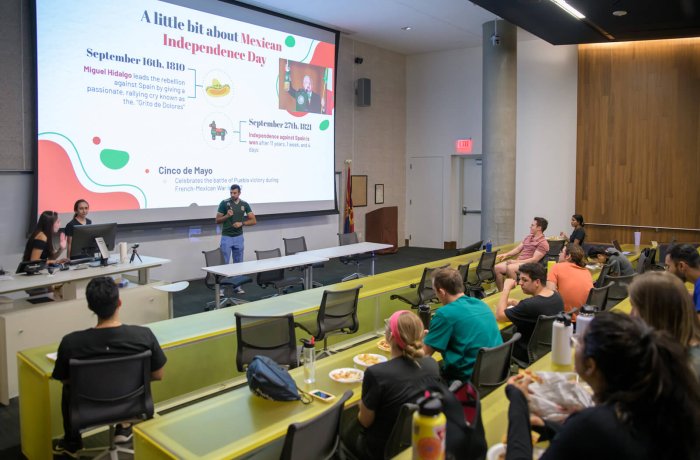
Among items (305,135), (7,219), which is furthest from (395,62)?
(7,219)

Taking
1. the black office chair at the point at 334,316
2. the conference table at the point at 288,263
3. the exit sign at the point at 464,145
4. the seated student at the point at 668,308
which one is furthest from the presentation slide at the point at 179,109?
the seated student at the point at 668,308

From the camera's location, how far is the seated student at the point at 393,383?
2297 millimetres

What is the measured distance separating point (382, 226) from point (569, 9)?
590 cm

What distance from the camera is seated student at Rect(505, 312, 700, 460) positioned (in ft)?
4.17

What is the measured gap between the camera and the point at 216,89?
848 cm

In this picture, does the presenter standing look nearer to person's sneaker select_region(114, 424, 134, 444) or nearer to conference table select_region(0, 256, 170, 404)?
conference table select_region(0, 256, 170, 404)

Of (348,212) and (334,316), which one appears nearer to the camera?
(334,316)

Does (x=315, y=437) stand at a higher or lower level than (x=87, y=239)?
lower

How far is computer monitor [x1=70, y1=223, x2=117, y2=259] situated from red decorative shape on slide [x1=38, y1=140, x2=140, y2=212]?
1.64 m

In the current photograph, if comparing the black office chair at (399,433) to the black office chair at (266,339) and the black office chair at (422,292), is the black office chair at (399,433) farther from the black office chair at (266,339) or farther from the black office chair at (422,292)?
the black office chair at (422,292)

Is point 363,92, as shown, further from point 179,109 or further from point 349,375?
point 349,375

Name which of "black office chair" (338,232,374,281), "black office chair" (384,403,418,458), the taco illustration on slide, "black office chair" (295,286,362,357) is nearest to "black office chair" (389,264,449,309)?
"black office chair" (295,286,362,357)

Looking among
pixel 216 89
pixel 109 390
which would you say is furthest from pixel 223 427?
pixel 216 89

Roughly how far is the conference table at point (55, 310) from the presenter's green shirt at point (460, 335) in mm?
2419
